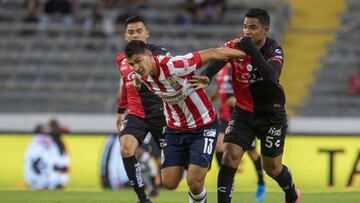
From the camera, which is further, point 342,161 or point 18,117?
point 18,117

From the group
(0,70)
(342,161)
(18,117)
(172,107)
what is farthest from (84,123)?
(172,107)

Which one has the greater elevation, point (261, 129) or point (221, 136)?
point (261, 129)

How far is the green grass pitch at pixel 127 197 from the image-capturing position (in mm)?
12906

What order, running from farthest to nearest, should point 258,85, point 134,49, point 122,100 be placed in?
point 122,100, point 258,85, point 134,49

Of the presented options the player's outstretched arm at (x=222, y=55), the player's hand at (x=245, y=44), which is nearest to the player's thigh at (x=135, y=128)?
the player's outstretched arm at (x=222, y=55)

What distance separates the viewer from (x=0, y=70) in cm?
2138

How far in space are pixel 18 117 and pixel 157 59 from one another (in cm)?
1091

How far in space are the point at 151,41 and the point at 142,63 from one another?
11712 millimetres

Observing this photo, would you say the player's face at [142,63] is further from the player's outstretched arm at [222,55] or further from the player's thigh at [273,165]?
the player's thigh at [273,165]

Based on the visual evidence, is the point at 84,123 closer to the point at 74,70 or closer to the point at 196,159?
the point at 74,70

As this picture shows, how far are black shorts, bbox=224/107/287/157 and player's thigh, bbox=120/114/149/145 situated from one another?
1.55 metres

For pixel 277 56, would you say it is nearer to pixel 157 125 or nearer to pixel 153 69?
pixel 153 69

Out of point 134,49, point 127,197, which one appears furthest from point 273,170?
point 127,197

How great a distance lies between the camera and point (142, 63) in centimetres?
956
